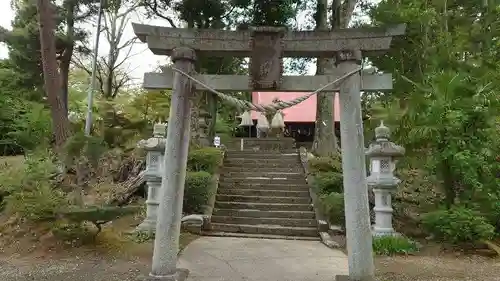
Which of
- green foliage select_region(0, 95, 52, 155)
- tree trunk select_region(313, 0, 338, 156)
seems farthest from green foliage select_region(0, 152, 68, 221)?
tree trunk select_region(313, 0, 338, 156)

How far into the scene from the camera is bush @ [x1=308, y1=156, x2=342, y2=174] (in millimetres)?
12876

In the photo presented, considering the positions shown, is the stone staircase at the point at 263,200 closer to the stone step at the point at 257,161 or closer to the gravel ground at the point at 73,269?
the stone step at the point at 257,161

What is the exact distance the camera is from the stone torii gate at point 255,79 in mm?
4953

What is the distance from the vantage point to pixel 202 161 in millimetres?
12109

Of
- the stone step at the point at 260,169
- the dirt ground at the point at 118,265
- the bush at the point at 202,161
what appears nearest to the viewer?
the dirt ground at the point at 118,265

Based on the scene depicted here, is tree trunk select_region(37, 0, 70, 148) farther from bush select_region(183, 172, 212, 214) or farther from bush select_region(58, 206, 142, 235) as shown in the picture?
bush select_region(58, 206, 142, 235)

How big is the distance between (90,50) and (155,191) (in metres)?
13.2

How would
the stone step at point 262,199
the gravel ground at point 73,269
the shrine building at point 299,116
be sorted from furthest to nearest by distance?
1. the shrine building at point 299,116
2. the stone step at point 262,199
3. the gravel ground at point 73,269

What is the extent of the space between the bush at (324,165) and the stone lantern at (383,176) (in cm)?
375

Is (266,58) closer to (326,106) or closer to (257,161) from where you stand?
(257,161)

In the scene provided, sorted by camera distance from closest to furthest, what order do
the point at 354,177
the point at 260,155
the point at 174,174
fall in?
the point at 354,177 → the point at 174,174 → the point at 260,155

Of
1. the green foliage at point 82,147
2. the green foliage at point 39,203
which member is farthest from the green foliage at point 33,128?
the green foliage at point 39,203

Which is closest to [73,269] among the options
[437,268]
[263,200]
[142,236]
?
[142,236]

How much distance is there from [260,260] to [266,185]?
213 inches
